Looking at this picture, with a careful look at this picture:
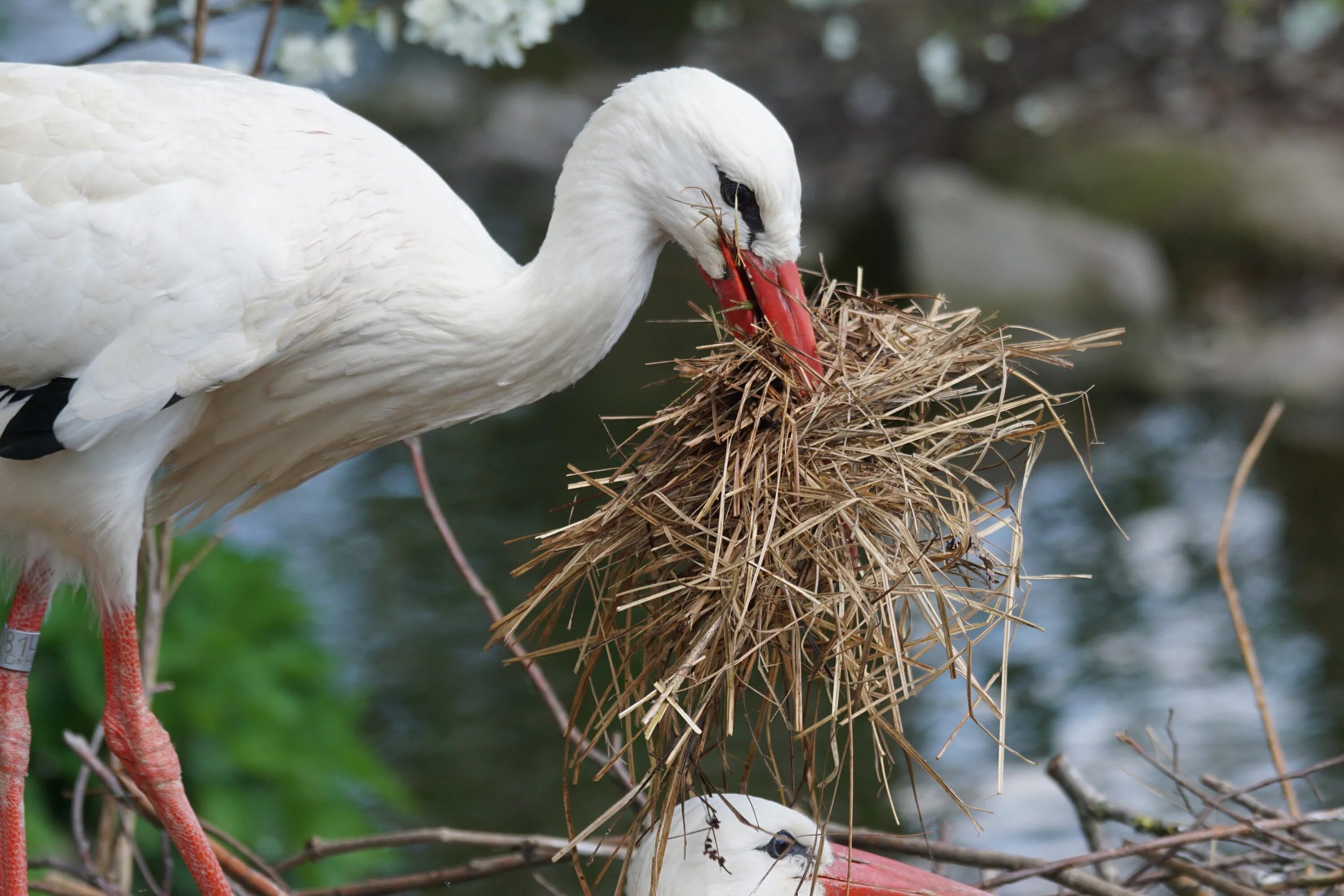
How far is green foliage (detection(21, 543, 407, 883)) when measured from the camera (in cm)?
315

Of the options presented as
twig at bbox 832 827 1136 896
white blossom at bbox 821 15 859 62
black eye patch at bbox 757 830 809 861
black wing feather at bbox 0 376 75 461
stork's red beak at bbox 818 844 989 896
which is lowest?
white blossom at bbox 821 15 859 62

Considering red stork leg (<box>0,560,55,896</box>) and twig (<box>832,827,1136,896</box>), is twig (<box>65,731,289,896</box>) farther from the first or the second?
twig (<box>832,827,1136,896</box>)

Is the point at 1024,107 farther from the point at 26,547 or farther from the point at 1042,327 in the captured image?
the point at 26,547

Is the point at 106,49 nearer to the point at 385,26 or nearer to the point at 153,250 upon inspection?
the point at 385,26

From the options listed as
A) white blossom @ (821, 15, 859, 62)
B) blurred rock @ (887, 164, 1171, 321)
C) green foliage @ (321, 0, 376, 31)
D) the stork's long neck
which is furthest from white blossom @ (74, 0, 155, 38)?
white blossom @ (821, 15, 859, 62)

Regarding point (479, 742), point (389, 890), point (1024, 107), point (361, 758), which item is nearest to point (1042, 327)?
point (1024, 107)

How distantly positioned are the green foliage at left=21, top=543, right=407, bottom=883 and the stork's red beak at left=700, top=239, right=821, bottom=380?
172 centimetres

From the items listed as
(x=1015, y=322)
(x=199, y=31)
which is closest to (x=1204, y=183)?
(x=1015, y=322)

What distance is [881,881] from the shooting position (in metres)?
1.89

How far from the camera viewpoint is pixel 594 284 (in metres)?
1.83

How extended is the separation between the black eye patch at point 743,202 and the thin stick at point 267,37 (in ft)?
3.10

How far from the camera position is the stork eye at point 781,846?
191cm

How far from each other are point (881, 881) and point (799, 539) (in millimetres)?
572

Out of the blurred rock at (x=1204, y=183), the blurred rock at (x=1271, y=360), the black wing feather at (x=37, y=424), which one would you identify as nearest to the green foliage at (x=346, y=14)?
the black wing feather at (x=37, y=424)
